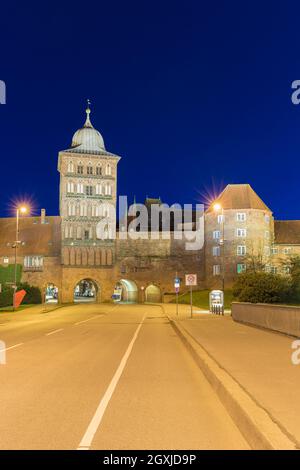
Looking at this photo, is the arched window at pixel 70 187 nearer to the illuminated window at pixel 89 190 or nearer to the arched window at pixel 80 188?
the arched window at pixel 80 188

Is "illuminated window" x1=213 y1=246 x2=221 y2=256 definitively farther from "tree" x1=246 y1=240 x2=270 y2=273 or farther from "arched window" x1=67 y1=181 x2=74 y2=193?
"arched window" x1=67 y1=181 x2=74 y2=193

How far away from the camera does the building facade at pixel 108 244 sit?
78.1 metres

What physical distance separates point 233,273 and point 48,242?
96.5 ft

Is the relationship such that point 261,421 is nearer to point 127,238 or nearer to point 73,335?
point 73,335

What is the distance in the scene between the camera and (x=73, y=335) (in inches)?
858

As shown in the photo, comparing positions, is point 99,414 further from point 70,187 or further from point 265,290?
point 70,187

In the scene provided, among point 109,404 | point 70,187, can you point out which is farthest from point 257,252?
point 109,404

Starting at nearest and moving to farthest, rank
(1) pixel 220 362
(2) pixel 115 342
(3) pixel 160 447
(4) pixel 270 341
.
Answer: (3) pixel 160 447
(1) pixel 220 362
(4) pixel 270 341
(2) pixel 115 342

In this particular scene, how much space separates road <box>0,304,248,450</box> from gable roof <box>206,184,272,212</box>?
62.8 meters

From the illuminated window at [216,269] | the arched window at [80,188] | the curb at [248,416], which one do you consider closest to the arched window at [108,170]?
the arched window at [80,188]

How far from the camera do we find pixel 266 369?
34.8 ft

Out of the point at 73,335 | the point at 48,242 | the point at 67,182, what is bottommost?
the point at 73,335

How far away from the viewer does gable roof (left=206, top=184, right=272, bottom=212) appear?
76394mm
